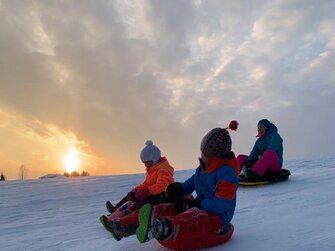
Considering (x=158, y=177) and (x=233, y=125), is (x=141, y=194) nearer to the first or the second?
(x=158, y=177)

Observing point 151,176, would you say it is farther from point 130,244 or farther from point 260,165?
point 260,165

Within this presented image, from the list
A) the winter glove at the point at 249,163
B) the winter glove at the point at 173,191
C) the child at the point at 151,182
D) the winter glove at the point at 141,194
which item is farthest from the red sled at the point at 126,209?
the winter glove at the point at 249,163

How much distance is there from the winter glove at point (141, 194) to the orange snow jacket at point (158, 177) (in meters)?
0.05

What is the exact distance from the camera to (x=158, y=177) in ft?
17.0

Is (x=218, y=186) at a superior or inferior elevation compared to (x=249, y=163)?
inferior

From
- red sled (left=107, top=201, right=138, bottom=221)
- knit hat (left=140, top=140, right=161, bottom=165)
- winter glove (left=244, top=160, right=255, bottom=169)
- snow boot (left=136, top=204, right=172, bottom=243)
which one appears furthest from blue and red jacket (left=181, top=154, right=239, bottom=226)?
winter glove (left=244, top=160, right=255, bottom=169)

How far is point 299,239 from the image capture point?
120 inches

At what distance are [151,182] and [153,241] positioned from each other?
6.10 feet

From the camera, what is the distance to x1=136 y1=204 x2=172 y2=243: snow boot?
2.79m

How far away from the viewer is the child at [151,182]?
16.0ft

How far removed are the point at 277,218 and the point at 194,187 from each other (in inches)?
42.0

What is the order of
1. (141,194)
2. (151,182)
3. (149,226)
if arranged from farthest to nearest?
(151,182)
(141,194)
(149,226)

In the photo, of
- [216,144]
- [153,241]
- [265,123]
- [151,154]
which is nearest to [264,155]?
[265,123]

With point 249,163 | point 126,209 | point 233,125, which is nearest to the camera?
point 233,125
